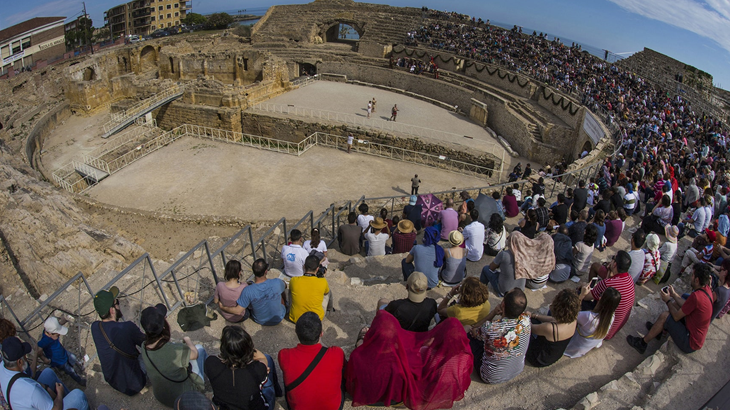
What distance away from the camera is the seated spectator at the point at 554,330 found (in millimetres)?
4082

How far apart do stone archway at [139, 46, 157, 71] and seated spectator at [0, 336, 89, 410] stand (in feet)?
107

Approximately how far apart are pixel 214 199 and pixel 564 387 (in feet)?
37.6

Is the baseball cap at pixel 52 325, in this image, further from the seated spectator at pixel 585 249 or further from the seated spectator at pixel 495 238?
the seated spectator at pixel 585 249

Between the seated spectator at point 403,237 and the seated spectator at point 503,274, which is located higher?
the seated spectator at point 503,274

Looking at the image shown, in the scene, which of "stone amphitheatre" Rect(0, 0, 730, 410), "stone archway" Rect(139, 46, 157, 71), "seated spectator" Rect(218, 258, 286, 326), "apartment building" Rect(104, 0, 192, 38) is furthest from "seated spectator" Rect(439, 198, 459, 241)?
"apartment building" Rect(104, 0, 192, 38)

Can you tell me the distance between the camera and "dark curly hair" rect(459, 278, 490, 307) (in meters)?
4.40

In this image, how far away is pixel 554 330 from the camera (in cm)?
419

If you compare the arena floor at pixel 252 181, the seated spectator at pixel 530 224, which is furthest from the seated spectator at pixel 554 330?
the arena floor at pixel 252 181

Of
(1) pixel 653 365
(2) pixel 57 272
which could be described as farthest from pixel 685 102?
(2) pixel 57 272

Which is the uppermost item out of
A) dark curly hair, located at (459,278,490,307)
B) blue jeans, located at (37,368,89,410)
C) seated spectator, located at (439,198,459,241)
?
dark curly hair, located at (459,278,490,307)

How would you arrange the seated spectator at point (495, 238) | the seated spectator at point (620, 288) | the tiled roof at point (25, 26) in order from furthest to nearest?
the tiled roof at point (25, 26), the seated spectator at point (495, 238), the seated spectator at point (620, 288)

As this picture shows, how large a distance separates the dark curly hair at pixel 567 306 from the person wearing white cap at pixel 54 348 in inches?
198

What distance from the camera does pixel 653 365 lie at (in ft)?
15.1

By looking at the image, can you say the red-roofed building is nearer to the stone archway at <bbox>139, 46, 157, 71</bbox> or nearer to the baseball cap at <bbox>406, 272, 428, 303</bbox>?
the stone archway at <bbox>139, 46, 157, 71</bbox>
